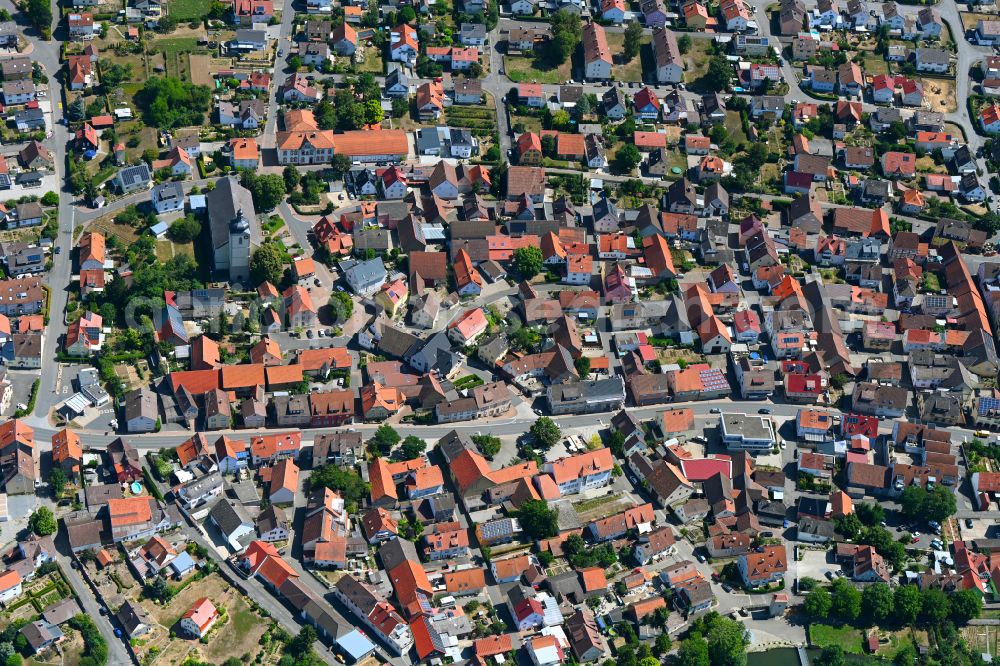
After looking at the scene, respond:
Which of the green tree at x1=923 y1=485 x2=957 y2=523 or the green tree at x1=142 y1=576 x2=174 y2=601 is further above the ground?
the green tree at x1=923 y1=485 x2=957 y2=523

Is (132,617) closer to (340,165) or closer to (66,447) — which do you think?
(66,447)

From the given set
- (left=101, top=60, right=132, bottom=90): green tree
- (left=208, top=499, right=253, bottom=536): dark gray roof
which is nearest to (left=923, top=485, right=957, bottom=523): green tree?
(left=208, top=499, right=253, bottom=536): dark gray roof

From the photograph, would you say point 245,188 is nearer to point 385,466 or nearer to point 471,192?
point 471,192

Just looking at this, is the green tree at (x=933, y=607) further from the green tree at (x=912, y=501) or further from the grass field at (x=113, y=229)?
the grass field at (x=113, y=229)

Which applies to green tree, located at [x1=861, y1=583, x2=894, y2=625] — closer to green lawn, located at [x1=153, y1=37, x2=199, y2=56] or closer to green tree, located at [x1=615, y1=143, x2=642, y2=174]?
green tree, located at [x1=615, y1=143, x2=642, y2=174]

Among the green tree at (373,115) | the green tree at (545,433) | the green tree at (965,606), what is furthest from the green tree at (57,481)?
the green tree at (965,606)

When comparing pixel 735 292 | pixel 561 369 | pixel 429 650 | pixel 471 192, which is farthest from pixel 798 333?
pixel 429 650
